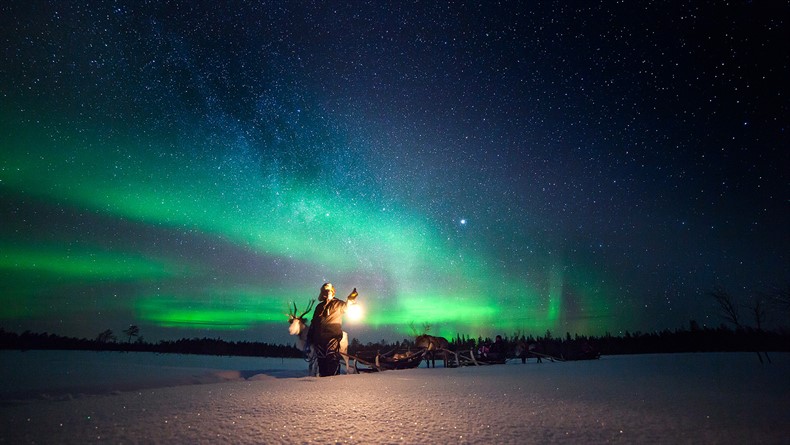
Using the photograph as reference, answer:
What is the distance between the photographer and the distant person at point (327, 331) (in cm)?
1341

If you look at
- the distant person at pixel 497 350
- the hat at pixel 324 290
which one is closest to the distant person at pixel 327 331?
the hat at pixel 324 290

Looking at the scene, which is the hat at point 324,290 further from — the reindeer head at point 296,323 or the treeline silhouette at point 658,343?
the treeline silhouette at point 658,343

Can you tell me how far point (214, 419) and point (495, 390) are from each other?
6029 mm

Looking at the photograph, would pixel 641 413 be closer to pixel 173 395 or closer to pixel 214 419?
pixel 214 419

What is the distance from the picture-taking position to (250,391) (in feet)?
27.3

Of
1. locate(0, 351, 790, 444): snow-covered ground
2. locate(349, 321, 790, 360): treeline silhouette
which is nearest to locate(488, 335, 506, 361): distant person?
locate(349, 321, 790, 360): treeline silhouette

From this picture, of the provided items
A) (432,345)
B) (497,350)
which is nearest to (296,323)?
(432,345)

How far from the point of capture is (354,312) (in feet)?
47.7

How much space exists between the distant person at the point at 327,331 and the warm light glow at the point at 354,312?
0.19 m

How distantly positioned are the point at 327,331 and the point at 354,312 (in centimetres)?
136

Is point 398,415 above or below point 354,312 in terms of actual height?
below

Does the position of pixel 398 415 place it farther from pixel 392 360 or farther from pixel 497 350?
pixel 497 350

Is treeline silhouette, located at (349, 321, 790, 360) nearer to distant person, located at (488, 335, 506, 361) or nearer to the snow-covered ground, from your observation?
distant person, located at (488, 335, 506, 361)

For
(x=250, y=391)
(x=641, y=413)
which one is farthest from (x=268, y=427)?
(x=641, y=413)
